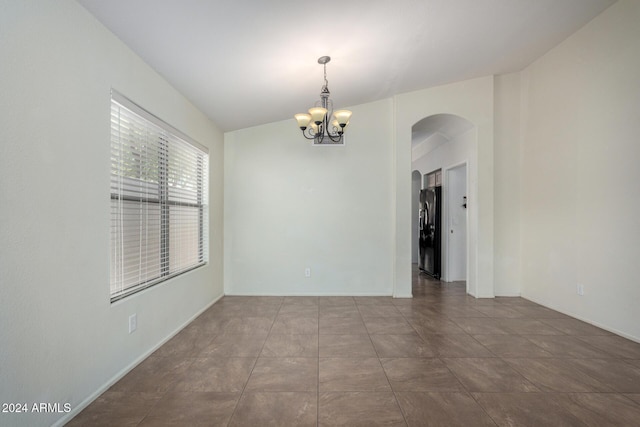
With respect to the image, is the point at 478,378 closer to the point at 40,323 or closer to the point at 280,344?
the point at 280,344

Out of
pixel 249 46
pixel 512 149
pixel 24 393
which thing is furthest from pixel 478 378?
pixel 512 149

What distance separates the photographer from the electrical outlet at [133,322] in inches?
94.5

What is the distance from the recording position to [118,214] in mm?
2312

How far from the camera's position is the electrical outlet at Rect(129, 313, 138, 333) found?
2400 mm

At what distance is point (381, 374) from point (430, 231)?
452cm

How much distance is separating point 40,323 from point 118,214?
36.7 inches

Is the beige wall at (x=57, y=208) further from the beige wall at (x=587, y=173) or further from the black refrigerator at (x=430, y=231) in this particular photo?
the black refrigerator at (x=430, y=231)

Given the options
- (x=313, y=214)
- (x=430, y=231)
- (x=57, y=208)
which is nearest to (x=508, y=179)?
(x=430, y=231)

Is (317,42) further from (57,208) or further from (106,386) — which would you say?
(106,386)

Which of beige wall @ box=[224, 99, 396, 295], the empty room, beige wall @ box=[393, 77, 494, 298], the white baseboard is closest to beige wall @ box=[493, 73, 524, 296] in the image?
the empty room

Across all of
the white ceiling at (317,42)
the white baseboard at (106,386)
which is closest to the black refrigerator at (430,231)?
the white ceiling at (317,42)

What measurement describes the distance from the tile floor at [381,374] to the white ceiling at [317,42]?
8.54ft

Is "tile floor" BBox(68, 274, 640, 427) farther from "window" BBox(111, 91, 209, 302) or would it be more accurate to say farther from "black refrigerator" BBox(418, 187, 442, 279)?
"black refrigerator" BBox(418, 187, 442, 279)

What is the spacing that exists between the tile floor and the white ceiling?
2.60 metres
